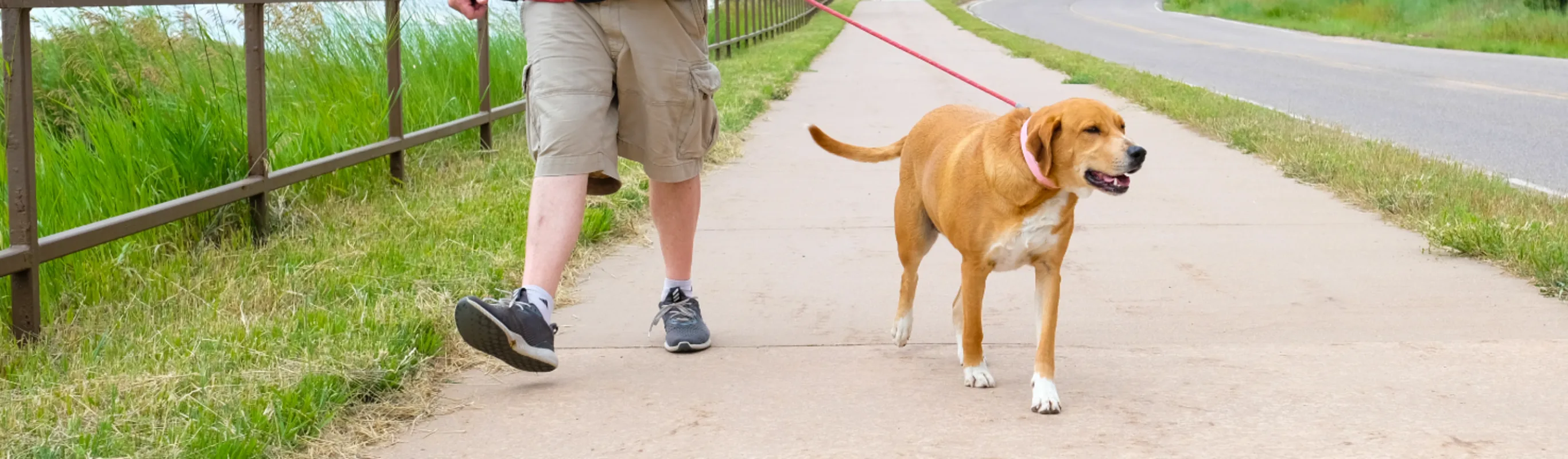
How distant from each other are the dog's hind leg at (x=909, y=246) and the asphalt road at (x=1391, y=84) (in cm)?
514

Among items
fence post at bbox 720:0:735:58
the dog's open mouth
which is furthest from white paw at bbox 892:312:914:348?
fence post at bbox 720:0:735:58

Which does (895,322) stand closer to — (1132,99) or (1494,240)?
(1494,240)

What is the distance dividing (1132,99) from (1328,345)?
878 cm

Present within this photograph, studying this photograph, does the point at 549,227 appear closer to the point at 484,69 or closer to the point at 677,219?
the point at 677,219

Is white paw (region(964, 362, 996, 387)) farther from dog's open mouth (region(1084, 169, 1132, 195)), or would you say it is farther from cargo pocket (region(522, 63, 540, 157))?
cargo pocket (region(522, 63, 540, 157))

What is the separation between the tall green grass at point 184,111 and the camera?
5.20 meters

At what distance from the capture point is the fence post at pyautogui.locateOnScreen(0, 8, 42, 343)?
4.17 m

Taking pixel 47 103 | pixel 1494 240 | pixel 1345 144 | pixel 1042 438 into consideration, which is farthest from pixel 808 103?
pixel 1042 438

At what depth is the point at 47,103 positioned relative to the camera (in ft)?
22.9

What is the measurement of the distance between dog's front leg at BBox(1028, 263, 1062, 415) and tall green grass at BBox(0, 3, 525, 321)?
116 inches

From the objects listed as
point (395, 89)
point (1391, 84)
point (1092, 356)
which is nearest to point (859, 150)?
point (1092, 356)

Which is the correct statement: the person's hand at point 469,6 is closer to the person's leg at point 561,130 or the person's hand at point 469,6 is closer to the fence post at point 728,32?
the person's leg at point 561,130

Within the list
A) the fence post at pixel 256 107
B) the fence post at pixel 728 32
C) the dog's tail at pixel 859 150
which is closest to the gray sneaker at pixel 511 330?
the dog's tail at pixel 859 150

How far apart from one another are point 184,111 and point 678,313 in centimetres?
254
